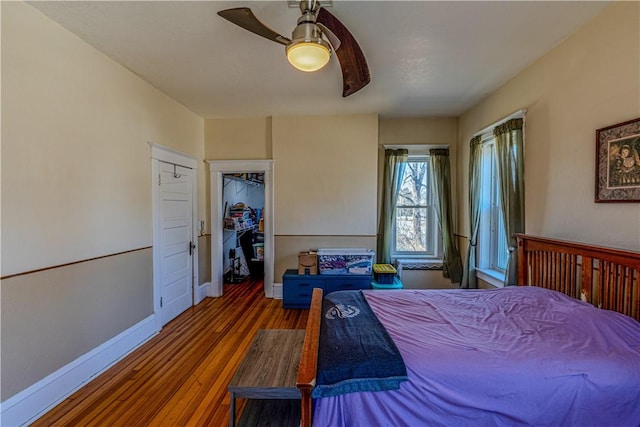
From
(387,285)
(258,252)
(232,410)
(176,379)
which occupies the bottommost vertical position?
(176,379)

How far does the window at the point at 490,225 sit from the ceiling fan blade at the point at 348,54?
6.89ft

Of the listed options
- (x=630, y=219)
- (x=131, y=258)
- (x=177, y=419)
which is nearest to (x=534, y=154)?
(x=630, y=219)

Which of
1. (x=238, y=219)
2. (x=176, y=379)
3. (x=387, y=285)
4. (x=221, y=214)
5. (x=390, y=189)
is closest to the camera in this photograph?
(x=176, y=379)

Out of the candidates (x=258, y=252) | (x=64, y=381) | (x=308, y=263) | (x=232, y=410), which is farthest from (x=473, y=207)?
(x=64, y=381)

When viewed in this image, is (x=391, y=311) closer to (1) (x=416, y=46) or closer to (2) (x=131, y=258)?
(1) (x=416, y=46)

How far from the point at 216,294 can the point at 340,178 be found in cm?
260

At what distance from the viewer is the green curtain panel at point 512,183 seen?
2711 millimetres

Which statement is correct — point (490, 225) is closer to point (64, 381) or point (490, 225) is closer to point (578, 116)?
point (578, 116)

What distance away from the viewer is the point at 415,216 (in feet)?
14.5

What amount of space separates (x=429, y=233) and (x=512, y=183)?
5.78 feet

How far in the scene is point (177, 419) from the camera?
187 cm

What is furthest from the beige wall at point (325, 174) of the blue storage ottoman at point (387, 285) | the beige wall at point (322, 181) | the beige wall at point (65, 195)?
the beige wall at point (65, 195)

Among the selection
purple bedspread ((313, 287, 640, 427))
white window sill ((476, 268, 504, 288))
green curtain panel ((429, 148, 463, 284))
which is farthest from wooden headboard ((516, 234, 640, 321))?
green curtain panel ((429, 148, 463, 284))

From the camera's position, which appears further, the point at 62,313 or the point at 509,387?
the point at 62,313
